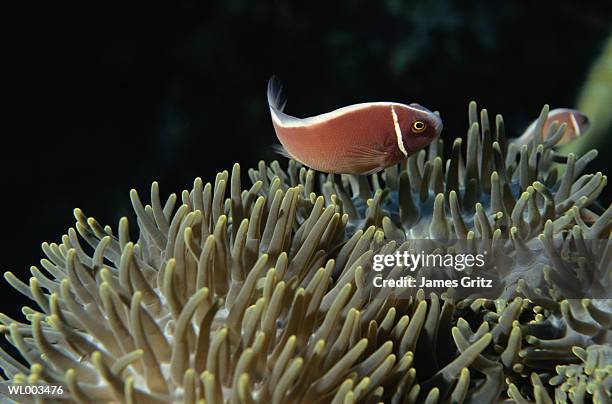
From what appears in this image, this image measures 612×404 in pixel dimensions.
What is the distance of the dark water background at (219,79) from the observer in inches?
207

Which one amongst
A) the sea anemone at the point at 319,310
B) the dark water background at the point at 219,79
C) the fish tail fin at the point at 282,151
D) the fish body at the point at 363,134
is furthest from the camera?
the dark water background at the point at 219,79

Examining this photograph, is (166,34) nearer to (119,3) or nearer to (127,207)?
(119,3)

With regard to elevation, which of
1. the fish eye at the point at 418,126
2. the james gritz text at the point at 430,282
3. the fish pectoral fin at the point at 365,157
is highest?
the fish eye at the point at 418,126

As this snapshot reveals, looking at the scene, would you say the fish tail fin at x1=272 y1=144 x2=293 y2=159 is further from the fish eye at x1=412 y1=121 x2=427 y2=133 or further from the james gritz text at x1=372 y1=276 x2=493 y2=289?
the james gritz text at x1=372 y1=276 x2=493 y2=289

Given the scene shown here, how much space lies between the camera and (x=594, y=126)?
4.62 m

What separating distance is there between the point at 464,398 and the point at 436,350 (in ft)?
0.66

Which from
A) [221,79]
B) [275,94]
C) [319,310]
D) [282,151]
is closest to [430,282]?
[319,310]

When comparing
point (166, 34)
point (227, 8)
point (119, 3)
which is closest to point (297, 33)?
point (227, 8)

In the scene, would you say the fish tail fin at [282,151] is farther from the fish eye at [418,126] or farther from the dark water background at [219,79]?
the dark water background at [219,79]

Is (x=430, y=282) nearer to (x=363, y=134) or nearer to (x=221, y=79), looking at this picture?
(x=363, y=134)

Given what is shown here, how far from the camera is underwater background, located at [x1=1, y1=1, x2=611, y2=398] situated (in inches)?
207

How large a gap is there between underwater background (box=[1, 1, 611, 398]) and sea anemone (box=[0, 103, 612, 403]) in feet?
11.2

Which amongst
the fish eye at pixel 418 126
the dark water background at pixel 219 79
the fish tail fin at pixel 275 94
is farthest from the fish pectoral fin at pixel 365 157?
the dark water background at pixel 219 79

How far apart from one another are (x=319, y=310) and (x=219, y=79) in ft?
14.2
